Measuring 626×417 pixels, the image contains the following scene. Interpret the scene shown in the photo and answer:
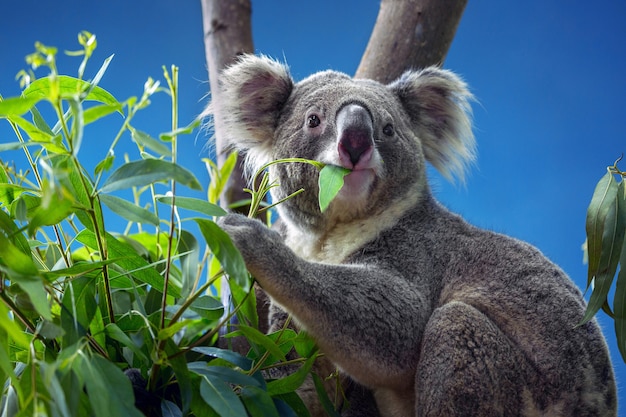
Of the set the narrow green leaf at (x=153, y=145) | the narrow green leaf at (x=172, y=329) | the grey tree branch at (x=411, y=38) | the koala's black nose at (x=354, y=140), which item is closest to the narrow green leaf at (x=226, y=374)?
the narrow green leaf at (x=172, y=329)

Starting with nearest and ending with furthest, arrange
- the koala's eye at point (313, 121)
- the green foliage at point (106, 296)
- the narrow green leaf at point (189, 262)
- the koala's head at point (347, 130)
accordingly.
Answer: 1. the green foliage at point (106, 296)
2. the narrow green leaf at point (189, 262)
3. the koala's head at point (347, 130)
4. the koala's eye at point (313, 121)

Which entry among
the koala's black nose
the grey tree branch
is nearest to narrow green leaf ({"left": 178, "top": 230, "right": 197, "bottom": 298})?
the koala's black nose

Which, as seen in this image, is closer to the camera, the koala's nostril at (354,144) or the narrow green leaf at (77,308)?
the narrow green leaf at (77,308)

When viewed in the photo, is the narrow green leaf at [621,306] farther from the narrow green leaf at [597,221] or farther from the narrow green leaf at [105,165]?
the narrow green leaf at [105,165]

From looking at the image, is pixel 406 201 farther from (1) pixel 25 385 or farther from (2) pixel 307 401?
(1) pixel 25 385

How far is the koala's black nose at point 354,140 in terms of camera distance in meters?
1.81

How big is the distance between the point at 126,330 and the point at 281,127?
102 cm

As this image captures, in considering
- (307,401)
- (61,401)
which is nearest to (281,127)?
(307,401)

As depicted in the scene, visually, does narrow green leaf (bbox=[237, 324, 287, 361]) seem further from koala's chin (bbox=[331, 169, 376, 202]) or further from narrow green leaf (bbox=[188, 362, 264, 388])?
koala's chin (bbox=[331, 169, 376, 202])

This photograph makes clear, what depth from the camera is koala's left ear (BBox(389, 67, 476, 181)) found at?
233cm

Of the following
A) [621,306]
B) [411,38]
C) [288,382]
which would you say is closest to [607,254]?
[621,306]

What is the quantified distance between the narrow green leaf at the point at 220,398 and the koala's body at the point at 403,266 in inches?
11.5

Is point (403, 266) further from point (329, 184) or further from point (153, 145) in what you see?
point (153, 145)

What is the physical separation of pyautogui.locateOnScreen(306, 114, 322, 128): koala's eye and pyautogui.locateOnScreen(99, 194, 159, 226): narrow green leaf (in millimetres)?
1011
